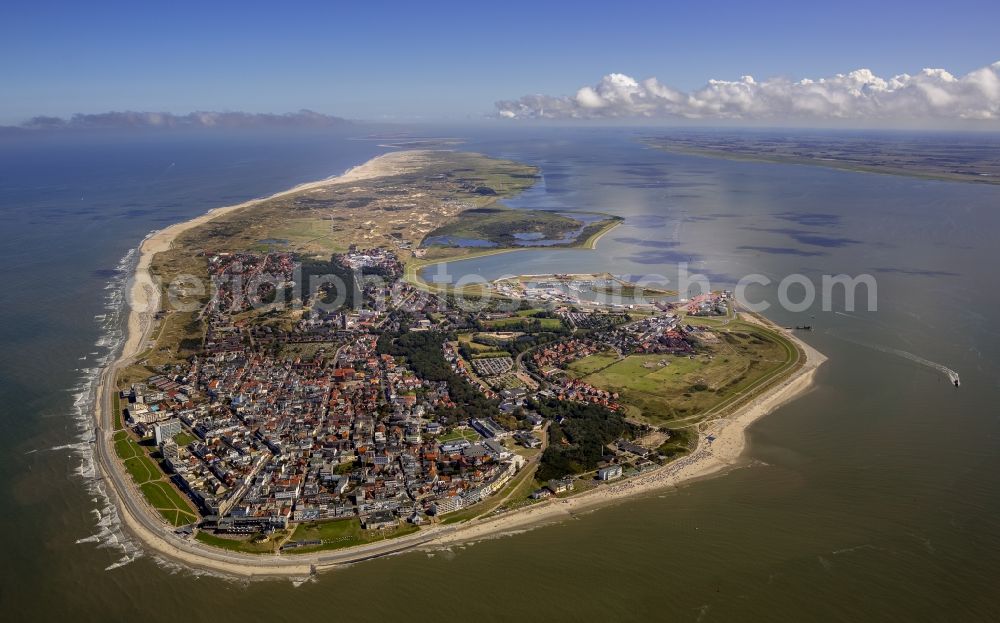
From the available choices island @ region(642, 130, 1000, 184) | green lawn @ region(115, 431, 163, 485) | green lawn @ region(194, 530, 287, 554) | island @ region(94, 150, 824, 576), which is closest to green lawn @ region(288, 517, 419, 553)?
island @ region(94, 150, 824, 576)

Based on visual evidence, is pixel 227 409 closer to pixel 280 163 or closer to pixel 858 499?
pixel 858 499

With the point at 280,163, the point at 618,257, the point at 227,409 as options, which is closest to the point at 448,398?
the point at 227,409

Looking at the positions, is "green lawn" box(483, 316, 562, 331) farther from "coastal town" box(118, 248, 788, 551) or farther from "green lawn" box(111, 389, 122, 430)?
"green lawn" box(111, 389, 122, 430)

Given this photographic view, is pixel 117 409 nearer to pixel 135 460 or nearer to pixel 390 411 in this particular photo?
pixel 135 460

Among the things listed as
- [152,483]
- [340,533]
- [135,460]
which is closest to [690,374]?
[340,533]

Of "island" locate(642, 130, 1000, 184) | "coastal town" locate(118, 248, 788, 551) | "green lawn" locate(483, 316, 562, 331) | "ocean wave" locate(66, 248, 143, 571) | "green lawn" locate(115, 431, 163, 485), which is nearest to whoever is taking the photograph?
"ocean wave" locate(66, 248, 143, 571)

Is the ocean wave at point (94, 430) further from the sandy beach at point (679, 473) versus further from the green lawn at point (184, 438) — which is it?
the sandy beach at point (679, 473)
